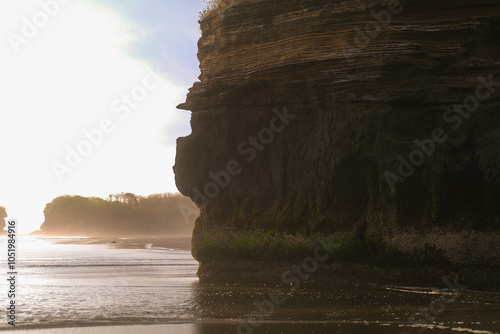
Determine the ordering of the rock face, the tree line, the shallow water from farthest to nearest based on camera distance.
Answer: the tree line
the rock face
the shallow water

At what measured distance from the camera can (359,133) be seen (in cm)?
1491

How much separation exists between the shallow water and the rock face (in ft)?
4.65

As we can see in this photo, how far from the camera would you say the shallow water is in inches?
388

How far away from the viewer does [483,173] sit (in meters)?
13.8

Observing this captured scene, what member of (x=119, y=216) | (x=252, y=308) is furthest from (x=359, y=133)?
(x=119, y=216)

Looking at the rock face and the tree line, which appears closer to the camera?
the rock face

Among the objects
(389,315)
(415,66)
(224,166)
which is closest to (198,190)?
(224,166)

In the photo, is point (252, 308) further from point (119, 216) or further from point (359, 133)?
point (119, 216)

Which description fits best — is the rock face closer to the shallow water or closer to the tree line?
the shallow water

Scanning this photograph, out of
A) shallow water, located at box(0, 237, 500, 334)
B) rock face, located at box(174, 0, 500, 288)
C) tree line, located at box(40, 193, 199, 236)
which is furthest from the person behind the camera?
tree line, located at box(40, 193, 199, 236)

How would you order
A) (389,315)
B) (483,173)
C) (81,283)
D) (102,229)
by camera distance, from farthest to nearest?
(102,229) → (81,283) → (483,173) → (389,315)

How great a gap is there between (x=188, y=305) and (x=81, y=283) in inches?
235

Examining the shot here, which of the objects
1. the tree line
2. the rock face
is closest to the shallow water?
the rock face

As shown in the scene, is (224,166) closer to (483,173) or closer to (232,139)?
(232,139)
